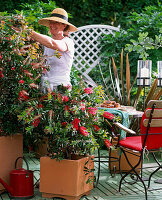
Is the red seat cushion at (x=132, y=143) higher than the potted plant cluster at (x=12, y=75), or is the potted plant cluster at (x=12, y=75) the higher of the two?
the potted plant cluster at (x=12, y=75)

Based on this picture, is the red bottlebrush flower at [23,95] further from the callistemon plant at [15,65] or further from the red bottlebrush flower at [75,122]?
the red bottlebrush flower at [75,122]

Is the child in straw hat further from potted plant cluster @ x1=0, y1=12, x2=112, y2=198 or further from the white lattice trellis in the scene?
the white lattice trellis

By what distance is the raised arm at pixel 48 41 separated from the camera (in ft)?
11.5

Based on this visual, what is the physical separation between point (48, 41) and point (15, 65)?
14.3 inches

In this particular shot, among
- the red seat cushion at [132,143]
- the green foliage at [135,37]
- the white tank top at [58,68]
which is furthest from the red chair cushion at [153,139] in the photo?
the green foliage at [135,37]

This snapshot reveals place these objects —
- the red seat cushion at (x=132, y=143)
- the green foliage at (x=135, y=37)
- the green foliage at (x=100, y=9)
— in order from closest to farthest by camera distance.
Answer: the red seat cushion at (x=132, y=143) → the green foliage at (x=135, y=37) → the green foliage at (x=100, y=9)

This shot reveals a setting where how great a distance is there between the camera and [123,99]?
6254 mm

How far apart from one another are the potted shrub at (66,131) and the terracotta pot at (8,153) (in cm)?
26

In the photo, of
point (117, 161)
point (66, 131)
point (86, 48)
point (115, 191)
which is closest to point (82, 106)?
point (66, 131)

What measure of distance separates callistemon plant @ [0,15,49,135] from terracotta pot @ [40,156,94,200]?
0.51m

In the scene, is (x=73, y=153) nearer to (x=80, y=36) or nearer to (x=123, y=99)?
(x=123, y=99)

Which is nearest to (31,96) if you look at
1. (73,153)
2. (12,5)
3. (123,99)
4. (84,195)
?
(73,153)

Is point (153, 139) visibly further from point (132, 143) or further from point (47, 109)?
point (47, 109)

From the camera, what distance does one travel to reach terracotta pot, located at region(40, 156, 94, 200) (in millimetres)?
3455
